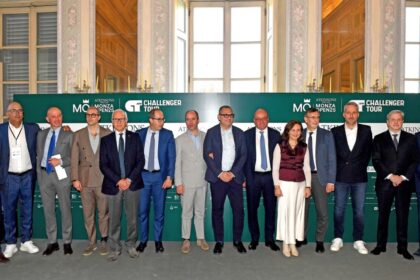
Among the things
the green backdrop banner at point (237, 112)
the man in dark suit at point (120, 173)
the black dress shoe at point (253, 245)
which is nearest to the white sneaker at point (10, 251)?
the green backdrop banner at point (237, 112)

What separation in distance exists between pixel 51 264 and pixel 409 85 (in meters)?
5.81

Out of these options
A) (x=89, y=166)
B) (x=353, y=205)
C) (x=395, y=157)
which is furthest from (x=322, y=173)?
(x=89, y=166)

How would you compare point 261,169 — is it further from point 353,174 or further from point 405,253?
point 405,253

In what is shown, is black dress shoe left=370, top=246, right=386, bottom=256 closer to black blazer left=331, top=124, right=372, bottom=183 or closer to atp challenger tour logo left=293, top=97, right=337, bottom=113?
black blazer left=331, top=124, right=372, bottom=183

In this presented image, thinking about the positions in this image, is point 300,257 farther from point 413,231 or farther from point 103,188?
point 103,188

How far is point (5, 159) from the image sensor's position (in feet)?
13.5

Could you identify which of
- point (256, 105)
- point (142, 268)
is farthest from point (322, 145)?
point (142, 268)

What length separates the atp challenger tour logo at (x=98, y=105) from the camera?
189 inches

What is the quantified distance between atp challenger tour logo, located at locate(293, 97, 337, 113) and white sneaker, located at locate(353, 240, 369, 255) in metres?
1.51

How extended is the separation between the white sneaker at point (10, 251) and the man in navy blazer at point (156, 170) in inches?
51.0

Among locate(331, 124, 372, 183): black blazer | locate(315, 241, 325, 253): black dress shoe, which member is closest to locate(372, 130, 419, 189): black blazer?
locate(331, 124, 372, 183): black blazer

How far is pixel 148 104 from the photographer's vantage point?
4.79 meters

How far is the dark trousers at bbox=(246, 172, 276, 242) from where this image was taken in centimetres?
429

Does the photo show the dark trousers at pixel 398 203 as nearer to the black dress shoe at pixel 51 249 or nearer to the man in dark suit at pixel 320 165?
the man in dark suit at pixel 320 165
